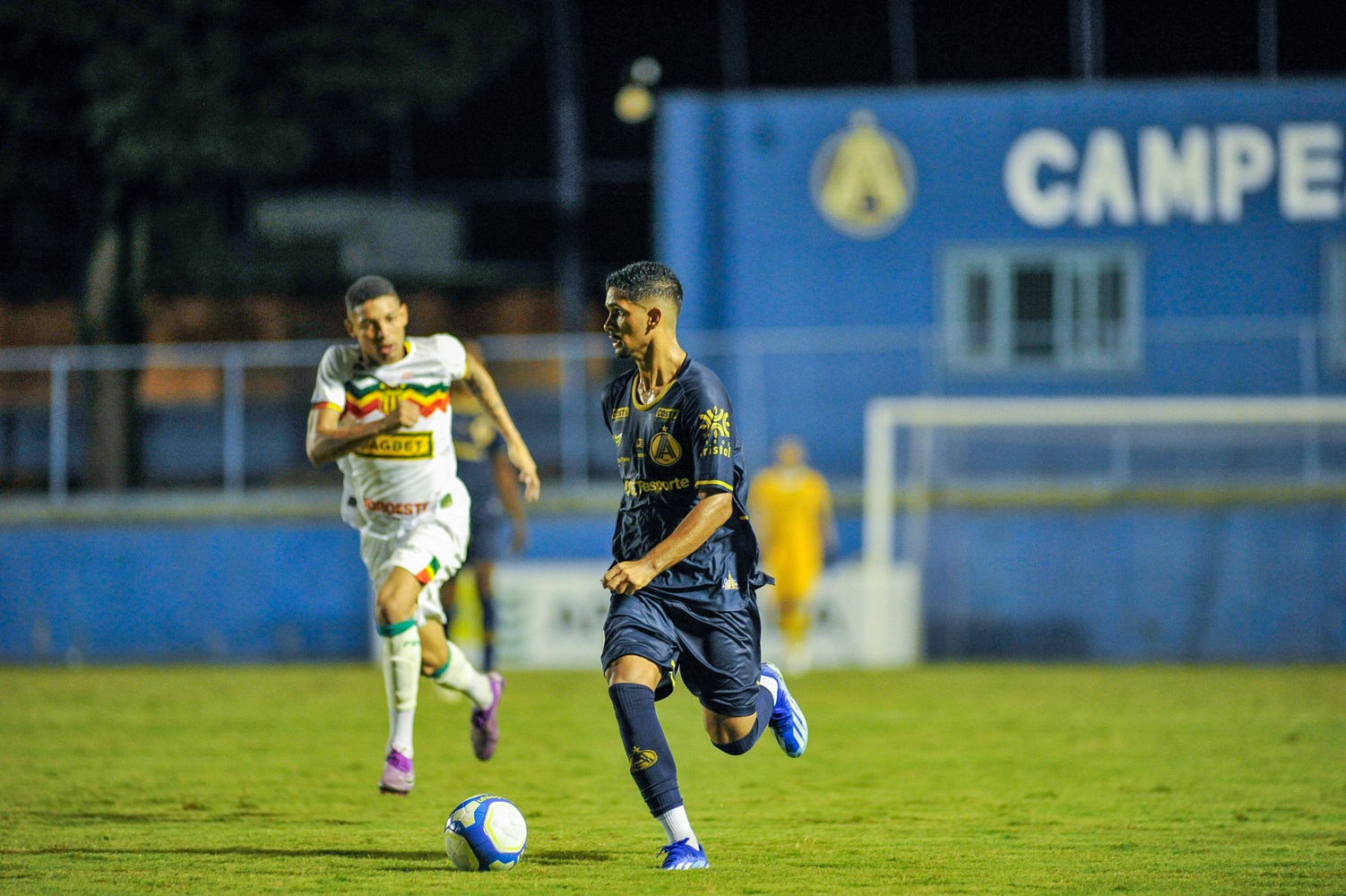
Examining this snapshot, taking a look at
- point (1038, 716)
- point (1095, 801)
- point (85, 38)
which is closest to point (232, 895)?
point (1095, 801)

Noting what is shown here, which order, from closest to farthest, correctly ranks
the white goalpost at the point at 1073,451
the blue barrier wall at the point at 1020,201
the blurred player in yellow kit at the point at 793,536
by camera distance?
the blurred player in yellow kit at the point at 793,536
the white goalpost at the point at 1073,451
the blue barrier wall at the point at 1020,201

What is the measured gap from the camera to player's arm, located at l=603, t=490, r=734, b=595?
18.7 ft

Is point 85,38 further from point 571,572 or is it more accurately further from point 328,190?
point 571,572

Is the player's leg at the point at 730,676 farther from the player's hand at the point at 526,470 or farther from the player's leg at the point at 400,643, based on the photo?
the player's leg at the point at 400,643

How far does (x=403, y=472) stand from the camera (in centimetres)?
783

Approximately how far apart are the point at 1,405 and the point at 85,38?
17.4ft

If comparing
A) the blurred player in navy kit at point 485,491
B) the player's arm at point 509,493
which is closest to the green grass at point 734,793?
the blurred player in navy kit at point 485,491

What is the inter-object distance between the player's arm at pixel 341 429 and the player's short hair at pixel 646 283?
1367mm

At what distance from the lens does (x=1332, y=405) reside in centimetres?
1630

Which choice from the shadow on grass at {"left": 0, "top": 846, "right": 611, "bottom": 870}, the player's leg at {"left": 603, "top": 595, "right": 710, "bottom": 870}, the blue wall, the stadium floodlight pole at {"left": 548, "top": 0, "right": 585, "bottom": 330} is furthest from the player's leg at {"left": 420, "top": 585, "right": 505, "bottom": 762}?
the stadium floodlight pole at {"left": 548, "top": 0, "right": 585, "bottom": 330}

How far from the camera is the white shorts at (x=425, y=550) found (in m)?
7.72

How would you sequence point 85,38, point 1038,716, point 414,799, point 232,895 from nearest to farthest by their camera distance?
point 232,895 < point 414,799 < point 1038,716 < point 85,38

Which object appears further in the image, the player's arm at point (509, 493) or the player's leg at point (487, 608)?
the player's leg at point (487, 608)

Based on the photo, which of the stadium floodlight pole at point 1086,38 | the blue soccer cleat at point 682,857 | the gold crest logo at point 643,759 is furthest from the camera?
the stadium floodlight pole at point 1086,38
